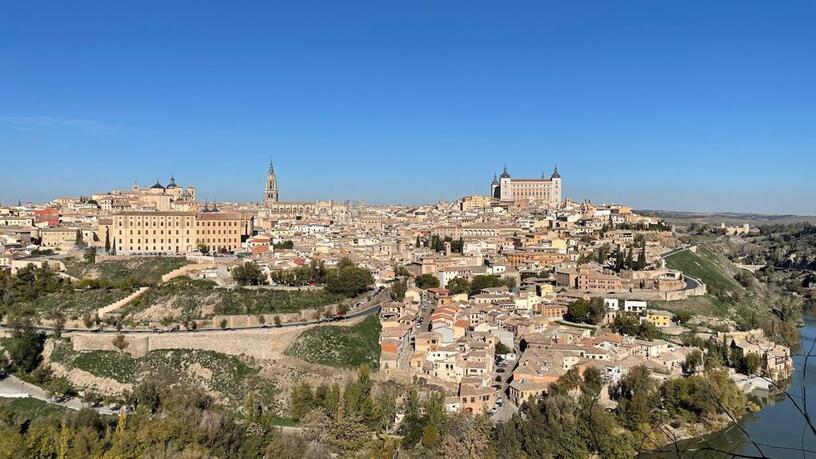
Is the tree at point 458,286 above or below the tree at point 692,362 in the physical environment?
above

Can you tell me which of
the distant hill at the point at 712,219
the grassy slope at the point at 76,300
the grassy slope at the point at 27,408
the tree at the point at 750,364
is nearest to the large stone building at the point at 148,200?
the grassy slope at the point at 76,300

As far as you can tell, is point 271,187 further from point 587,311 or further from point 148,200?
point 587,311

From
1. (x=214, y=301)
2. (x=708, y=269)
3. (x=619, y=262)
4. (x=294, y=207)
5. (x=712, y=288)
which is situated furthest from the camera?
(x=294, y=207)

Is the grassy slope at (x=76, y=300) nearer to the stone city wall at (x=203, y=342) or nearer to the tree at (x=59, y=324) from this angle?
the tree at (x=59, y=324)

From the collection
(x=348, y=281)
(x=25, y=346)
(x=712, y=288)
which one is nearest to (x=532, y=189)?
(x=712, y=288)

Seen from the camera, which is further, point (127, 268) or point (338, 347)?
point (127, 268)

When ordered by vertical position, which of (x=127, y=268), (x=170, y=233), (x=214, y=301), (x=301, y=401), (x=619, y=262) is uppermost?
(x=170, y=233)
